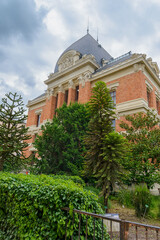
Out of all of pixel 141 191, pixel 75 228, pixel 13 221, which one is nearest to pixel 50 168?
pixel 141 191

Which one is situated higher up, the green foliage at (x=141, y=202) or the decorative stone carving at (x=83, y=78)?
the decorative stone carving at (x=83, y=78)

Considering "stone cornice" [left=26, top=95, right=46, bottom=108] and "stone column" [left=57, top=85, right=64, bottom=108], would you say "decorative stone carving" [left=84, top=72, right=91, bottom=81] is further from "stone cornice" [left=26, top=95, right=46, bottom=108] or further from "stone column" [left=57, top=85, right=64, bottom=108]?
"stone cornice" [left=26, top=95, right=46, bottom=108]

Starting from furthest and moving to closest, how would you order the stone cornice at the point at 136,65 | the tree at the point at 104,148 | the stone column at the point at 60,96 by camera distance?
the stone column at the point at 60,96, the stone cornice at the point at 136,65, the tree at the point at 104,148

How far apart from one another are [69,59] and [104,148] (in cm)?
2065

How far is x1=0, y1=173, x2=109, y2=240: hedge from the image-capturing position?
135 inches

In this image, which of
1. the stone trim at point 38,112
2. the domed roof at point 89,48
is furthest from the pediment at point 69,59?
the stone trim at point 38,112

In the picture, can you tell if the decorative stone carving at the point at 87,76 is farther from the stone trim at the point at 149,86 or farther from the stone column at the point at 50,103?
the stone trim at the point at 149,86

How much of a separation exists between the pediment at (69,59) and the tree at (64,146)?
13.6 m

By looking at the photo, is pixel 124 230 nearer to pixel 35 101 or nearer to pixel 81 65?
pixel 81 65

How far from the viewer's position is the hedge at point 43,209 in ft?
→ 11.2

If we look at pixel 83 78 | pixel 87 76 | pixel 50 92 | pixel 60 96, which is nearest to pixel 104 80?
pixel 87 76

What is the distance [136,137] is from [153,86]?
11.1 meters

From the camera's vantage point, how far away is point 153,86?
1991 cm

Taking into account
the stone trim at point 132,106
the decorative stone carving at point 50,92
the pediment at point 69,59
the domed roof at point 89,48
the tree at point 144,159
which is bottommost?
the tree at point 144,159
